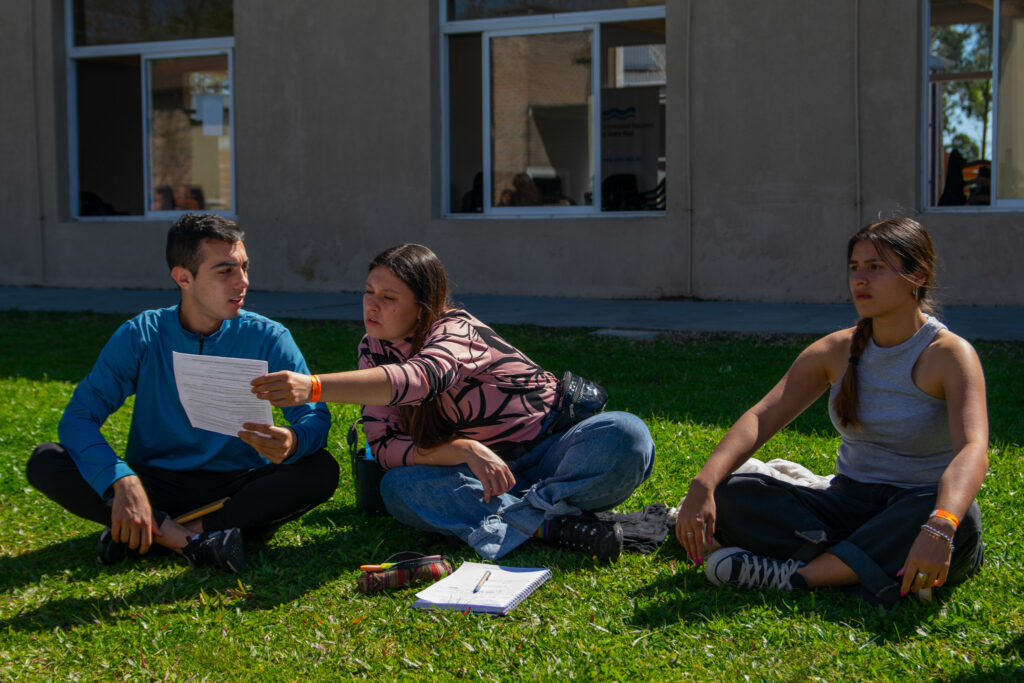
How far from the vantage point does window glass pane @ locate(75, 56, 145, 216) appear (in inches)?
585

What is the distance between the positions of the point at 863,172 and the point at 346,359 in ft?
18.4

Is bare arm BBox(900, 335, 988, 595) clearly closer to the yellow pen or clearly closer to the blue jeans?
the blue jeans

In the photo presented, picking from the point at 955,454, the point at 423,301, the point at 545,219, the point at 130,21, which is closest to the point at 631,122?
the point at 545,219

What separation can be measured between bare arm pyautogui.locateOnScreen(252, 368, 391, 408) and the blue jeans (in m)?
0.64

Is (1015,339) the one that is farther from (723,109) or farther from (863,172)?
(723,109)

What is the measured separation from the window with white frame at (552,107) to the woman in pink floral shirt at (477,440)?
842 centimetres

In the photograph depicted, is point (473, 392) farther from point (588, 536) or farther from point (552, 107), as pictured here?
point (552, 107)

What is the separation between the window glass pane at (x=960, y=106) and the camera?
36.6ft

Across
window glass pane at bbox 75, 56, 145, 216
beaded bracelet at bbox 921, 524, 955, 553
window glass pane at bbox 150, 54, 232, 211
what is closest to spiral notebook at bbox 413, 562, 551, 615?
beaded bracelet at bbox 921, 524, 955, 553

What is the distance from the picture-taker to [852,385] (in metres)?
3.62

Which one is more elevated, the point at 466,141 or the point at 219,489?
the point at 466,141

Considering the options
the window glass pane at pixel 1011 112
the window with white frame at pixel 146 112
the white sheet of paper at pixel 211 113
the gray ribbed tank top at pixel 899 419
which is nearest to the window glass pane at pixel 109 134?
the window with white frame at pixel 146 112

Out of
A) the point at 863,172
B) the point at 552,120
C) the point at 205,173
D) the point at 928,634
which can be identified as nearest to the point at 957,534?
the point at 928,634

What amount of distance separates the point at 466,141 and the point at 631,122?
6.46 feet
